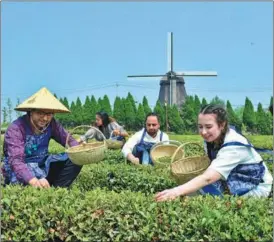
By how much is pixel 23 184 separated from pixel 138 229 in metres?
1.50

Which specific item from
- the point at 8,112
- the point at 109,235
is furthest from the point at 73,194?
the point at 8,112

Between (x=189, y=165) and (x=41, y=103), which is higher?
(x=41, y=103)

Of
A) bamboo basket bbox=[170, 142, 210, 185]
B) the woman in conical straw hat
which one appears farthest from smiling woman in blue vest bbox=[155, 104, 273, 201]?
the woman in conical straw hat

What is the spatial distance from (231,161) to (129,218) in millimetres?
833

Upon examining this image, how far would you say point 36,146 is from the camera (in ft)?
14.8

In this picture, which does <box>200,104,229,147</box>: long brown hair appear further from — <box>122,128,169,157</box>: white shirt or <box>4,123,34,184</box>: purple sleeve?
<box>122,128,169,157</box>: white shirt

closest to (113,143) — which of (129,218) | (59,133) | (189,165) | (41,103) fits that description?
(59,133)

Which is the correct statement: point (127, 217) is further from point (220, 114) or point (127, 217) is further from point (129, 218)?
point (220, 114)

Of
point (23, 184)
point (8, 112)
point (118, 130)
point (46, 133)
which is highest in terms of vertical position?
point (46, 133)

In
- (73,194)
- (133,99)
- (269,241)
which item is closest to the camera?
(269,241)

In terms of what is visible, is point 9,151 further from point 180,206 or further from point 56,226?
point 180,206

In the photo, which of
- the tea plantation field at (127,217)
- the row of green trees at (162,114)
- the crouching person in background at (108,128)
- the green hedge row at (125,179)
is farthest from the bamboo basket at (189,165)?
the row of green trees at (162,114)

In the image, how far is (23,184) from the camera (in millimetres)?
3986

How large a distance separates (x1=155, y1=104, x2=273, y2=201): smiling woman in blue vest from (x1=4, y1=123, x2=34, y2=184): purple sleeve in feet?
4.96
